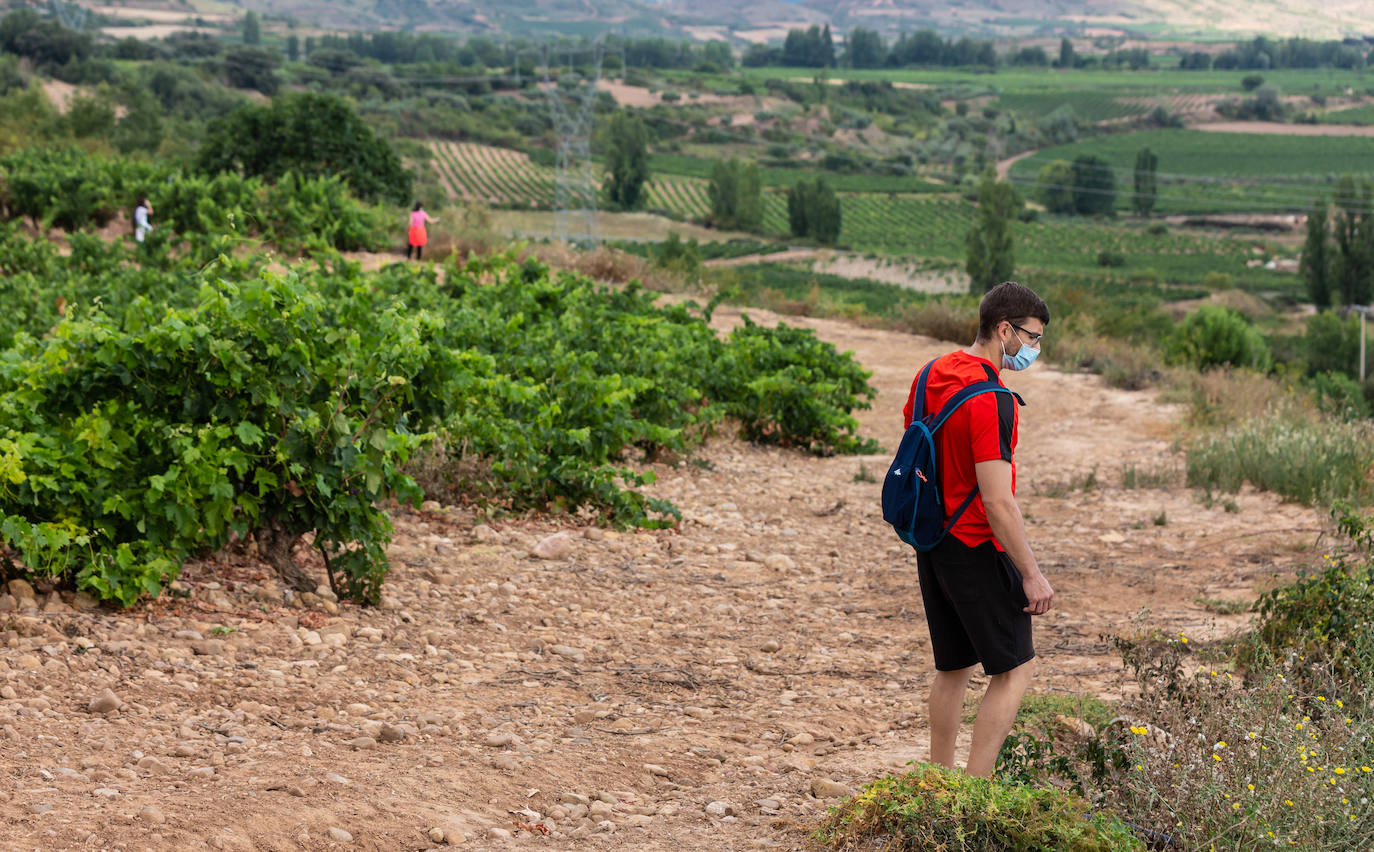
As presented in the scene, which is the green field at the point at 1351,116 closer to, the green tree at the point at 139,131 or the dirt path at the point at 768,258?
the dirt path at the point at 768,258

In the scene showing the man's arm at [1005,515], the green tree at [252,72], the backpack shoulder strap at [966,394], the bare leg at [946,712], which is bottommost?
the bare leg at [946,712]

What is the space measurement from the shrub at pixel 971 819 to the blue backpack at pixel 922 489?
0.65 metres

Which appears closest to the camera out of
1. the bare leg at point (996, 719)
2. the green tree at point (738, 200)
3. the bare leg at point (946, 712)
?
the bare leg at point (996, 719)

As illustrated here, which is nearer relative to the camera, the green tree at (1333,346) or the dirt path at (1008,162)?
the green tree at (1333,346)

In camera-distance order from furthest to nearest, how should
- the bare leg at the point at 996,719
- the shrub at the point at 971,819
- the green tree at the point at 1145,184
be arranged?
the green tree at the point at 1145,184 < the bare leg at the point at 996,719 < the shrub at the point at 971,819

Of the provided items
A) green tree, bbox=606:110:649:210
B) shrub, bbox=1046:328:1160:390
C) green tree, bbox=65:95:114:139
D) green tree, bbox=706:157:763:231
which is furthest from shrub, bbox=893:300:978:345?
green tree, bbox=606:110:649:210

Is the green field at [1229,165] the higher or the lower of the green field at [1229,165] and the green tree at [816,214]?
the higher

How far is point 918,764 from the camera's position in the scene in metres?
2.99

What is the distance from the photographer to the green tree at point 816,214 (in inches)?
3123

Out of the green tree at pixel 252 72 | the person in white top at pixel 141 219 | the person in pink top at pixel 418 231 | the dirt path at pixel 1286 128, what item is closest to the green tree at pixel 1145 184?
the dirt path at pixel 1286 128

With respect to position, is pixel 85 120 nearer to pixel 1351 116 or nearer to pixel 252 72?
pixel 252 72

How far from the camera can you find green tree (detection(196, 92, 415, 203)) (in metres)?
21.8

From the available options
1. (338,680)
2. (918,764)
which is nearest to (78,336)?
(338,680)

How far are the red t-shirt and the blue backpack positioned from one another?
0.02 meters
